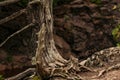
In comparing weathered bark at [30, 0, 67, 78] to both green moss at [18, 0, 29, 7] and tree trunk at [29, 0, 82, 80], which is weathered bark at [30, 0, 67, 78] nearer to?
tree trunk at [29, 0, 82, 80]

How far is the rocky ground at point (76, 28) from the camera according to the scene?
55.4 ft

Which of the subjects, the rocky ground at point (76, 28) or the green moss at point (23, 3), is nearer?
the green moss at point (23, 3)

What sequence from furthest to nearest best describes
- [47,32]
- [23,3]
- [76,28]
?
[76,28] → [23,3] → [47,32]

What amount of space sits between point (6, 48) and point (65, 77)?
991 centimetres

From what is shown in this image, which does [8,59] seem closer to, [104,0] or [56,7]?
[56,7]

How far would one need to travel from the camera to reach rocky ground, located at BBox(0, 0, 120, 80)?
1689cm

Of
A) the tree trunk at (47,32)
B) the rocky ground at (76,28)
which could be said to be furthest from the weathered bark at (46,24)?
the rocky ground at (76,28)

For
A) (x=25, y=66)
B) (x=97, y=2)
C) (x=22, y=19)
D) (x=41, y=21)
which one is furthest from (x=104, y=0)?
(x=41, y=21)

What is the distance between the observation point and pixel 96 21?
17969 mm

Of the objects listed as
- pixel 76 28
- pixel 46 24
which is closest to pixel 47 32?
pixel 46 24

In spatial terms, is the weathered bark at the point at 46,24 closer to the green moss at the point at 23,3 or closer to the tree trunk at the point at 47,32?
the tree trunk at the point at 47,32

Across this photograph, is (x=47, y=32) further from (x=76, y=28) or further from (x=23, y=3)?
(x=76, y=28)

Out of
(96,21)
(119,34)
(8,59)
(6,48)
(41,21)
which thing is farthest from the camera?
(96,21)

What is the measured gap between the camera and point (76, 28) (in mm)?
17594
